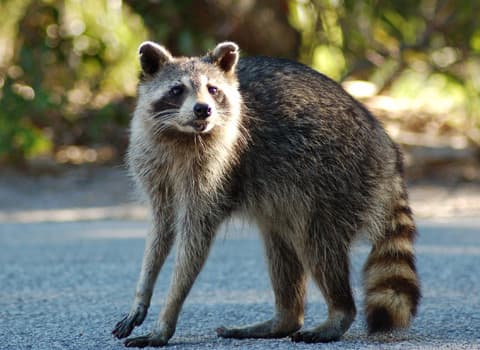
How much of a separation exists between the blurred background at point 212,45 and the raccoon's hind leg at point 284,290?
6.51 metres

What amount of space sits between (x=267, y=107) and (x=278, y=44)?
300 inches

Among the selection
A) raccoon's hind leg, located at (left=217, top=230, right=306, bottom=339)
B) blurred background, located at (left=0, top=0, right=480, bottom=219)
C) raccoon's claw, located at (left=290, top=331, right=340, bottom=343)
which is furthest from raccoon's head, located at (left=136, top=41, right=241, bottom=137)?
blurred background, located at (left=0, top=0, right=480, bottom=219)

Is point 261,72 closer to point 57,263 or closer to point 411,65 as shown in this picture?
point 57,263

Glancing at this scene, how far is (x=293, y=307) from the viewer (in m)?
4.77

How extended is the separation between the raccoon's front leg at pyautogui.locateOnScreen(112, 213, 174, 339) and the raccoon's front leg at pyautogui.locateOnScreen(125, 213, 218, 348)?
0.11 metres

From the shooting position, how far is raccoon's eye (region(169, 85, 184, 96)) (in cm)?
444

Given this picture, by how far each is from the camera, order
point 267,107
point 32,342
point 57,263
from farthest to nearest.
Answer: point 57,263, point 267,107, point 32,342

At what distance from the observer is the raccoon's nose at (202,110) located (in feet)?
14.1

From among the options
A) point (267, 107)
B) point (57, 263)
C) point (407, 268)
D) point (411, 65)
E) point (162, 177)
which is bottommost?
point (57, 263)

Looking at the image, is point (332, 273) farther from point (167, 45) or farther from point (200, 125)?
point (167, 45)

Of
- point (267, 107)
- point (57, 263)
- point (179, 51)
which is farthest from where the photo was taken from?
point (179, 51)

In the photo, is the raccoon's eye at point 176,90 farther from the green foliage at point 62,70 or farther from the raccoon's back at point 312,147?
the green foliage at point 62,70

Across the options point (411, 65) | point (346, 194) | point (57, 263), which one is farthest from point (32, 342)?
point (411, 65)

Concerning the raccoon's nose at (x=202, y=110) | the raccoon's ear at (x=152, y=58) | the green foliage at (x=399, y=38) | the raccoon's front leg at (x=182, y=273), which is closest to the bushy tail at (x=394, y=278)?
the raccoon's front leg at (x=182, y=273)
